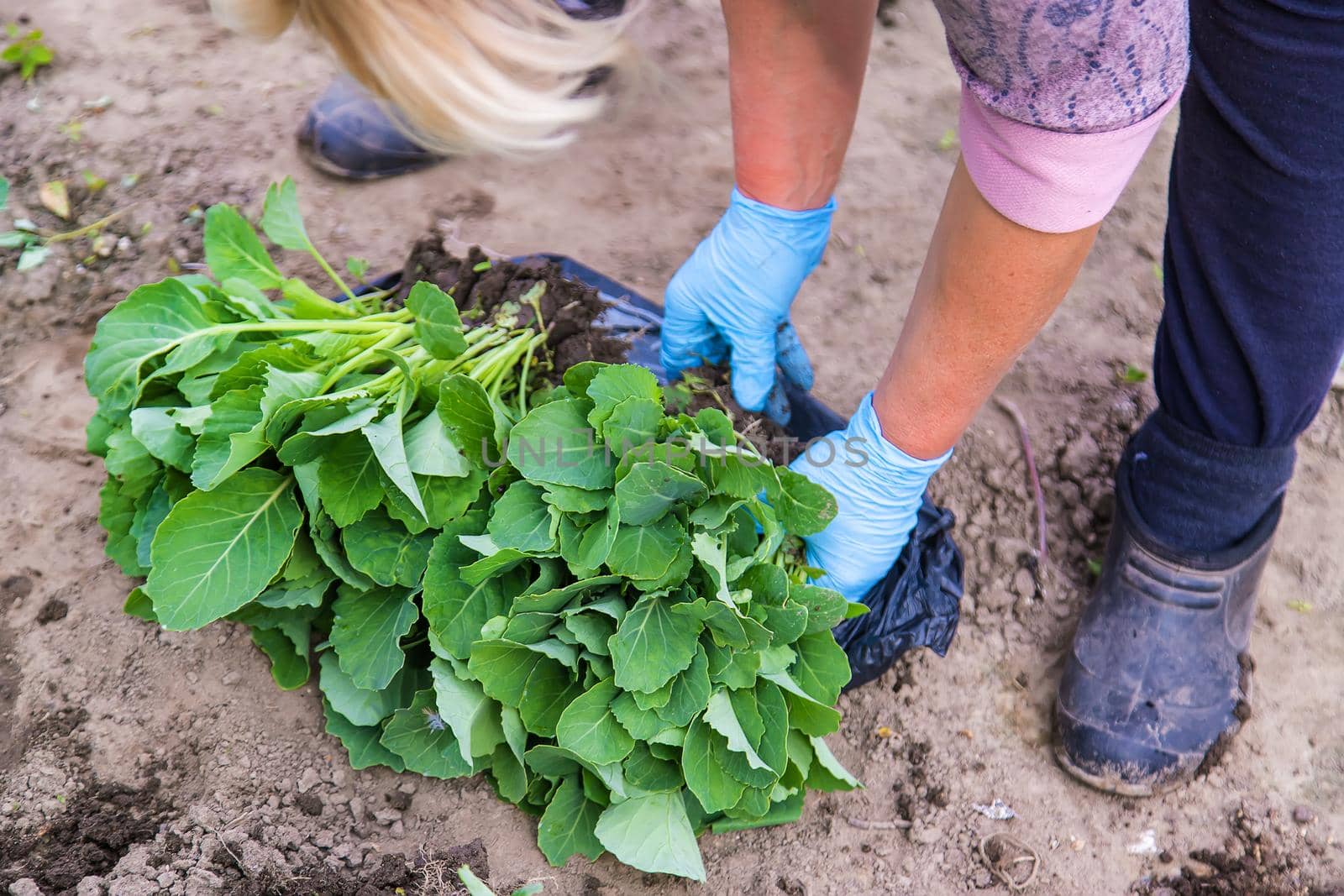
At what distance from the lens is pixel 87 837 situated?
139 centimetres

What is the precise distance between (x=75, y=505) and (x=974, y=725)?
1732 millimetres

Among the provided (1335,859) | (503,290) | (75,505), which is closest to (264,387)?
(503,290)

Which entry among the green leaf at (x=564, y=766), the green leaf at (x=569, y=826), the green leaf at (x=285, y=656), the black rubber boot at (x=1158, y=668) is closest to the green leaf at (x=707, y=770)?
the green leaf at (x=564, y=766)

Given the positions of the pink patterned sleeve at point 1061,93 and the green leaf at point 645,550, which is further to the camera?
the green leaf at point 645,550

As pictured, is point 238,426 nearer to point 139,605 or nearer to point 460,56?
point 139,605

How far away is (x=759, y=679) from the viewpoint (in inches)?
58.1

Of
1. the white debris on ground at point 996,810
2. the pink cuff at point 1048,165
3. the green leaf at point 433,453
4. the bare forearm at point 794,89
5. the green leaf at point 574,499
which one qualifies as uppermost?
the pink cuff at point 1048,165

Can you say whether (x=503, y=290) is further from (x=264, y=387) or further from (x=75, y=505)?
(x=75, y=505)

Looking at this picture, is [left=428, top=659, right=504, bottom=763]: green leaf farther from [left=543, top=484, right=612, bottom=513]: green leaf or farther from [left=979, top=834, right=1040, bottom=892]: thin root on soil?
[left=979, top=834, right=1040, bottom=892]: thin root on soil

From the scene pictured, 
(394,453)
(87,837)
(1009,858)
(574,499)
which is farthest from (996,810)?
(87,837)

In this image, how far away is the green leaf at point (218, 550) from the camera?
53.3 inches

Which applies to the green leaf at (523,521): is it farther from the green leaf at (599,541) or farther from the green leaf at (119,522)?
the green leaf at (119,522)

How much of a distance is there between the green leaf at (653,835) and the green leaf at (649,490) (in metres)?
0.44

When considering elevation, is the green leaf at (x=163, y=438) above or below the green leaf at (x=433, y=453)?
below
